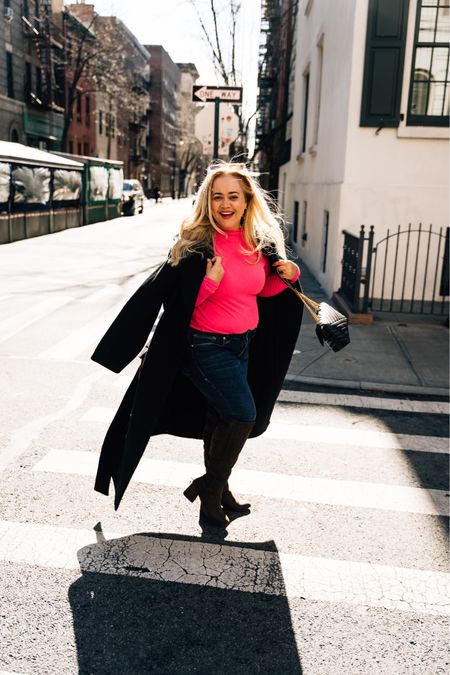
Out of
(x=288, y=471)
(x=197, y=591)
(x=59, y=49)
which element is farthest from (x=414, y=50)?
(x=59, y=49)

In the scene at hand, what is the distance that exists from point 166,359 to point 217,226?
727 millimetres

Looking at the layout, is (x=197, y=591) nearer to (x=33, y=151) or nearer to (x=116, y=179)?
(x=33, y=151)

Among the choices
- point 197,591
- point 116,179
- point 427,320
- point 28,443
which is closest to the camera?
point 197,591

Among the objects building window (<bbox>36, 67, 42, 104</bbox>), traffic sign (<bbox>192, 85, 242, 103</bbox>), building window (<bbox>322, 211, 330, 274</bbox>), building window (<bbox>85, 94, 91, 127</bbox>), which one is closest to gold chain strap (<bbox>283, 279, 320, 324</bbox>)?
traffic sign (<bbox>192, 85, 242, 103</bbox>)

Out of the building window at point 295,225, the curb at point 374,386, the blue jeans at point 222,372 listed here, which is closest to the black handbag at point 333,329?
the blue jeans at point 222,372

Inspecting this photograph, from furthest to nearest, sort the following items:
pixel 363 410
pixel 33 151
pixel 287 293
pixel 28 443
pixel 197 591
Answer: pixel 33 151
pixel 363 410
pixel 28 443
pixel 287 293
pixel 197 591

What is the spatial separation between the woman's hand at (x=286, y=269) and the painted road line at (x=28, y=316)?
18.4 ft

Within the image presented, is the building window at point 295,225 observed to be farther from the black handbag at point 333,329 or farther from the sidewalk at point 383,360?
the black handbag at point 333,329

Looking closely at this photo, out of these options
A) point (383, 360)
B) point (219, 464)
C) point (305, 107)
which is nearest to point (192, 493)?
point (219, 464)

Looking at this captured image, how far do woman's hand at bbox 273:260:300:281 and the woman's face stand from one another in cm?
33

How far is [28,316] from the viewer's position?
9648 mm

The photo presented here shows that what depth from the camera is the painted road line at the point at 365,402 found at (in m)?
6.08

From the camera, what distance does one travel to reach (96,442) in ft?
16.4

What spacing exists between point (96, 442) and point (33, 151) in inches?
784
